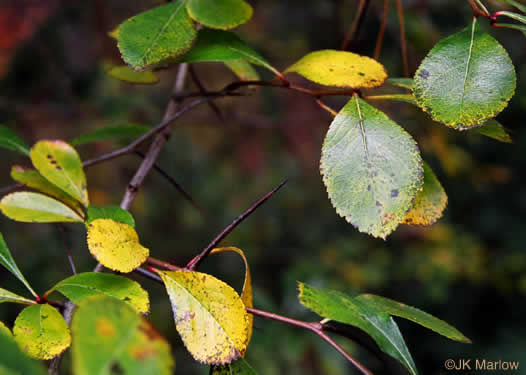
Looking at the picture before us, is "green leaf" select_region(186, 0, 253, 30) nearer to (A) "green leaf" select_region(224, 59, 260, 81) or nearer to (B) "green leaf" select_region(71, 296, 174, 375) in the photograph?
(A) "green leaf" select_region(224, 59, 260, 81)

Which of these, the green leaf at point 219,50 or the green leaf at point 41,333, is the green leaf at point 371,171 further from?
the green leaf at point 41,333

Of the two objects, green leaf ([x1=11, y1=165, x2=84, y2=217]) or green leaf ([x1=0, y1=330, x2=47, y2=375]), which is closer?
green leaf ([x1=0, y1=330, x2=47, y2=375])

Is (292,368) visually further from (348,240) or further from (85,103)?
(85,103)

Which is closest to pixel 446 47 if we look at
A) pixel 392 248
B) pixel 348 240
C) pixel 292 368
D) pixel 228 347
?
pixel 228 347

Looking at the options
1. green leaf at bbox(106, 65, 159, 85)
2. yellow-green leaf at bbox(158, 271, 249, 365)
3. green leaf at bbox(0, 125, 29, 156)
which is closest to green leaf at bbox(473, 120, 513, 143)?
yellow-green leaf at bbox(158, 271, 249, 365)

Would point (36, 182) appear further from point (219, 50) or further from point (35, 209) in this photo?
point (219, 50)

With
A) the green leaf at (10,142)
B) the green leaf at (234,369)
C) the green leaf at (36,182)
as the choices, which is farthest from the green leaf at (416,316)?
the green leaf at (10,142)
